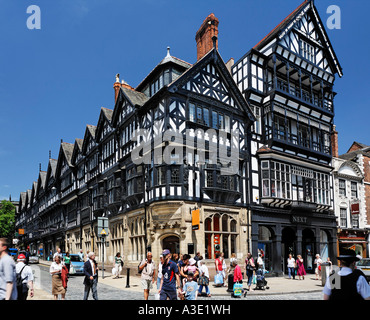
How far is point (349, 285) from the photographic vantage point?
473cm

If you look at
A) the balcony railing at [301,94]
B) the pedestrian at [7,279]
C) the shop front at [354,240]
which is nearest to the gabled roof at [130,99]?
the balcony railing at [301,94]

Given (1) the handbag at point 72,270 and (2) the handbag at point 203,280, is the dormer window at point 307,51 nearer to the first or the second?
(2) the handbag at point 203,280

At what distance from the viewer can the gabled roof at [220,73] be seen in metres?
21.3

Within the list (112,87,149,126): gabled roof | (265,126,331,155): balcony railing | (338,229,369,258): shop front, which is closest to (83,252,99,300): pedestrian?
(112,87,149,126): gabled roof

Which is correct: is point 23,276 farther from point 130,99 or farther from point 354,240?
point 354,240

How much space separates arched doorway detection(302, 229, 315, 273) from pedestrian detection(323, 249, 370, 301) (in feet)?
79.5

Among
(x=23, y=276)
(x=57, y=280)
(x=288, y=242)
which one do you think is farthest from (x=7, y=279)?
(x=288, y=242)

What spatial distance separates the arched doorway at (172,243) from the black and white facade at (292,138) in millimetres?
5474

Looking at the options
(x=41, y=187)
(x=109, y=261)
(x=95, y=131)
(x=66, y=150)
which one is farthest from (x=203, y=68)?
(x=41, y=187)

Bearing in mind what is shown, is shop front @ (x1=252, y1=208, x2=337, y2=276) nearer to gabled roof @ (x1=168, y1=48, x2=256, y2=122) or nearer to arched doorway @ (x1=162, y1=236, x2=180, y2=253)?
arched doorway @ (x1=162, y1=236, x2=180, y2=253)

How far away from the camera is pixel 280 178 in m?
25.0

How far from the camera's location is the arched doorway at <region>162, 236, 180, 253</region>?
812 inches
